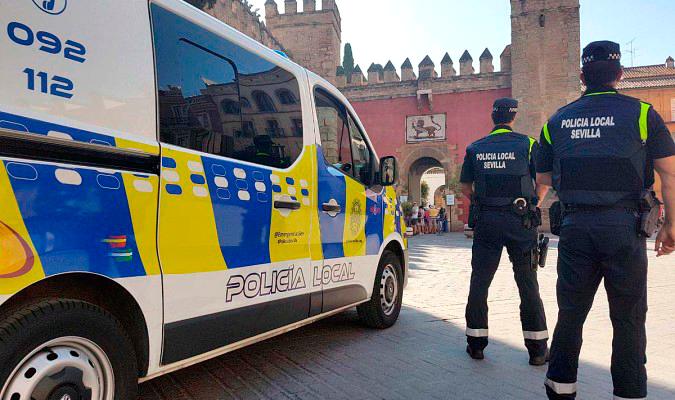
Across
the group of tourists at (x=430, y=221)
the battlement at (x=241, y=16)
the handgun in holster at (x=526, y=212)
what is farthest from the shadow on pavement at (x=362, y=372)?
the group of tourists at (x=430, y=221)

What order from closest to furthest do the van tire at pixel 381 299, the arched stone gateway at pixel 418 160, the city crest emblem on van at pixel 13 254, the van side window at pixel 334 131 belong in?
the city crest emblem on van at pixel 13 254 < the van side window at pixel 334 131 < the van tire at pixel 381 299 < the arched stone gateway at pixel 418 160

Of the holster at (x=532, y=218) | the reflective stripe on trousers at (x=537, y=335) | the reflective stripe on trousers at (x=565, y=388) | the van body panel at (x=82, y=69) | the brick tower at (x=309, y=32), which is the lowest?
the reflective stripe on trousers at (x=537, y=335)

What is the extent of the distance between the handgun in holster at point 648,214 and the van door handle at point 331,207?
1.86 meters

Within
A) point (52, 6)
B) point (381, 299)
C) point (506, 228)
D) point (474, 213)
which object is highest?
point (52, 6)

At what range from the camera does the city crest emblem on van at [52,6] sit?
175 centimetres

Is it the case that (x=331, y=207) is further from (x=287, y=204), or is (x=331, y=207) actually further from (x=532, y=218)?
(x=532, y=218)

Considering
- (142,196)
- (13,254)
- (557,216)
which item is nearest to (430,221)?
(557,216)

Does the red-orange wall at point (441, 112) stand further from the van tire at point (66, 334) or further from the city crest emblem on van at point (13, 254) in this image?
the city crest emblem on van at point (13, 254)

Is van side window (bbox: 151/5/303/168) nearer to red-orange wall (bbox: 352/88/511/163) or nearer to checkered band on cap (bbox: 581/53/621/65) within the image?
checkered band on cap (bbox: 581/53/621/65)

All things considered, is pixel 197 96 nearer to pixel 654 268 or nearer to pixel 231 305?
pixel 231 305

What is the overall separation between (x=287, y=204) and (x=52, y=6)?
5.15 feet

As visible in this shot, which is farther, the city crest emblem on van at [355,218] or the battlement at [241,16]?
the battlement at [241,16]

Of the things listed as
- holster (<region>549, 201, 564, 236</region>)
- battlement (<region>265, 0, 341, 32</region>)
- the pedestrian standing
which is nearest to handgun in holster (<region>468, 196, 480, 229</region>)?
holster (<region>549, 201, 564, 236</region>)

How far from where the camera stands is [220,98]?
8.45ft
